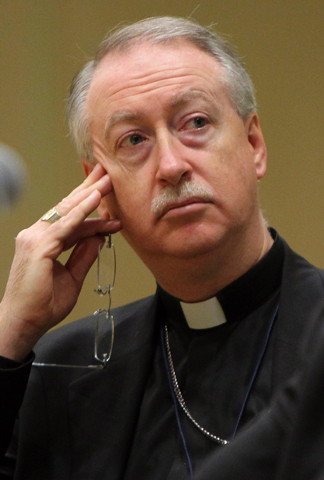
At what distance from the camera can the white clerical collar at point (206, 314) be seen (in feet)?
6.43

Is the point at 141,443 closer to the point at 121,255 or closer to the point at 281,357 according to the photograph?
the point at 281,357

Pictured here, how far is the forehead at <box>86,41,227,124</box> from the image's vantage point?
1.91 m

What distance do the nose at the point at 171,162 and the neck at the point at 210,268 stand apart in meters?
0.25

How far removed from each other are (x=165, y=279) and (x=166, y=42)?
0.79 meters

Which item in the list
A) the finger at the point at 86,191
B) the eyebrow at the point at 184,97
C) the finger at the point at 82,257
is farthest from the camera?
the finger at the point at 82,257

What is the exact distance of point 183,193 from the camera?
1798mm

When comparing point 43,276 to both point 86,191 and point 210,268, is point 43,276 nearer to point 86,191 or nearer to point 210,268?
point 86,191

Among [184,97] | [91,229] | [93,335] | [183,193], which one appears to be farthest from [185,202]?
[93,335]

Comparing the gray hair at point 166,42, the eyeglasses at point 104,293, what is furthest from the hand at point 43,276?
the gray hair at point 166,42

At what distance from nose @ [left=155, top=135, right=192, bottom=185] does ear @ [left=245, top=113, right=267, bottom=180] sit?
0.34m

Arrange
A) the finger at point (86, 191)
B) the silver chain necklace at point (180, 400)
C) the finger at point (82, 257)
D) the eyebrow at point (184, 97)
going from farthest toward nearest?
the finger at point (82, 257), the finger at point (86, 191), the eyebrow at point (184, 97), the silver chain necklace at point (180, 400)

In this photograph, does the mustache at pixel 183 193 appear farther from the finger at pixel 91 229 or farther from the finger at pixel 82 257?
the finger at pixel 82 257

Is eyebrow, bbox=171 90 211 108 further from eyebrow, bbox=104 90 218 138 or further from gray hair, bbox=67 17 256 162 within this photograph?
gray hair, bbox=67 17 256 162

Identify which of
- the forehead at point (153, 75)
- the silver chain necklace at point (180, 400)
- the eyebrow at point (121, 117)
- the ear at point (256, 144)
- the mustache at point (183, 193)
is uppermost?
the forehead at point (153, 75)
